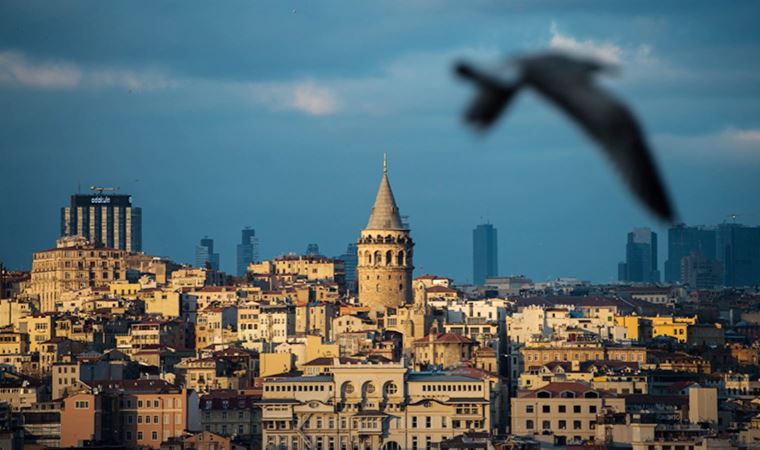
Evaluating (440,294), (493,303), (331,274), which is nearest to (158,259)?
(331,274)

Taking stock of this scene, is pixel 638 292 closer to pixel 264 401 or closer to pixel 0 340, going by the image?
pixel 0 340

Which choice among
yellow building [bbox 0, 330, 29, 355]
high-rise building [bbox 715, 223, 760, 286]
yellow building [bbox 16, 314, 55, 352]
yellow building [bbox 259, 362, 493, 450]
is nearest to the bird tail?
yellow building [bbox 259, 362, 493, 450]

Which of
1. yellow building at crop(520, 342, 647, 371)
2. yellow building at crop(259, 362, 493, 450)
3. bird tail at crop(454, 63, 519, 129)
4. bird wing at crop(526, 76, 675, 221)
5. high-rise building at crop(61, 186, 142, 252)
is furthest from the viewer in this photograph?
high-rise building at crop(61, 186, 142, 252)

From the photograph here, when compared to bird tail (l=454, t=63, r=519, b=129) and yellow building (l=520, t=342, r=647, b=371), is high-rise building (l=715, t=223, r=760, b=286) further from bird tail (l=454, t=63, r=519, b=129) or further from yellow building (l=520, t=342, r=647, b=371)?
bird tail (l=454, t=63, r=519, b=129)

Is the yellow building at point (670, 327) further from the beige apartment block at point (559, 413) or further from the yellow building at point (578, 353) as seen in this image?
the beige apartment block at point (559, 413)

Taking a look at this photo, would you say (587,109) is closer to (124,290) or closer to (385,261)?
(385,261)

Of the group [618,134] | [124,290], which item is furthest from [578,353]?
[618,134]

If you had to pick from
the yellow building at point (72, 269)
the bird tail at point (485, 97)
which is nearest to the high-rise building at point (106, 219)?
the yellow building at point (72, 269)
